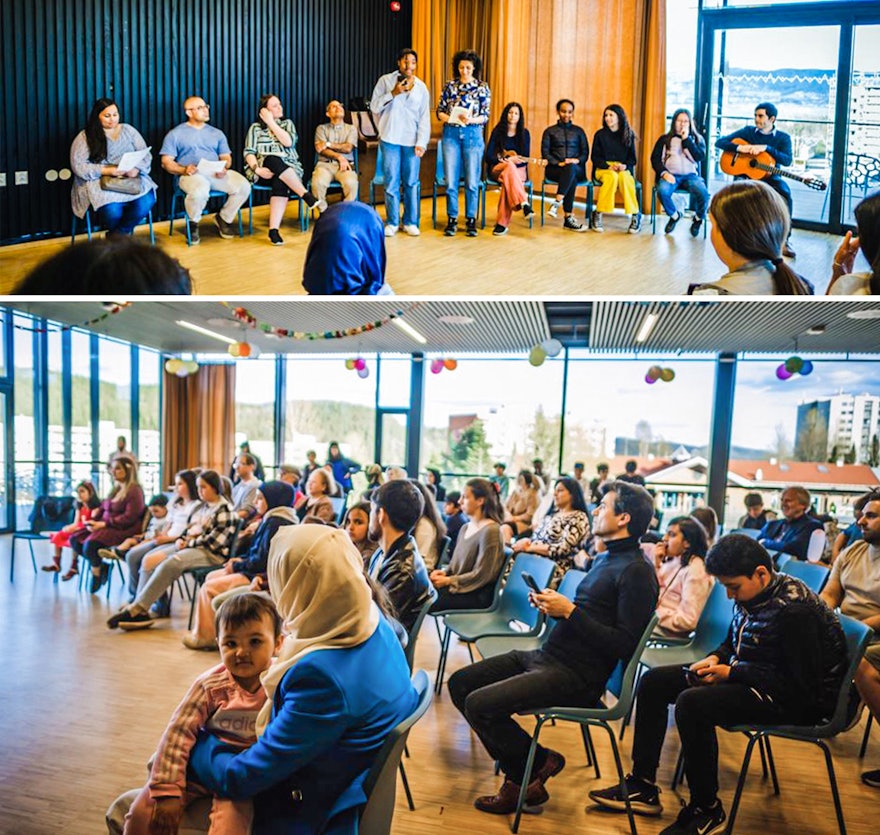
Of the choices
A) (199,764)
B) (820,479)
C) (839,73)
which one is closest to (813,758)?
(199,764)

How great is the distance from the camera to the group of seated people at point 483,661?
1682 millimetres

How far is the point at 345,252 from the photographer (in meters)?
2.45

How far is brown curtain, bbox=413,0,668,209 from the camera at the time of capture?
4242 millimetres

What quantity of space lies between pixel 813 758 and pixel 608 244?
254 cm

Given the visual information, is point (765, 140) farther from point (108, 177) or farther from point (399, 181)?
point (108, 177)

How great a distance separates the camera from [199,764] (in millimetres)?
1794

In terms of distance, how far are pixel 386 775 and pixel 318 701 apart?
25 cm

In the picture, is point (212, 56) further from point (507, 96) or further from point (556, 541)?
point (556, 541)

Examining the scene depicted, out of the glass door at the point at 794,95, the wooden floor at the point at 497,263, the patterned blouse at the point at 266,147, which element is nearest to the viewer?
the wooden floor at the point at 497,263

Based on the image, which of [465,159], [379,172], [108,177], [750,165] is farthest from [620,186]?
[108,177]

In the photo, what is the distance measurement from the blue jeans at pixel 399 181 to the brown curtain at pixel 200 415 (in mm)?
6418

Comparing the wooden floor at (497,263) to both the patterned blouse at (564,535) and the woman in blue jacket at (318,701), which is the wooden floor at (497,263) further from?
the woman in blue jacket at (318,701)

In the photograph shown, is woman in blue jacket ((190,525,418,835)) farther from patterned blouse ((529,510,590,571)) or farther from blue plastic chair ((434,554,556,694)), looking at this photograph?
patterned blouse ((529,510,590,571))

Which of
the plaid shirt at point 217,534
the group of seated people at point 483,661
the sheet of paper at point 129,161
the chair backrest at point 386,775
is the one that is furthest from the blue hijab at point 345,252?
the plaid shirt at point 217,534
